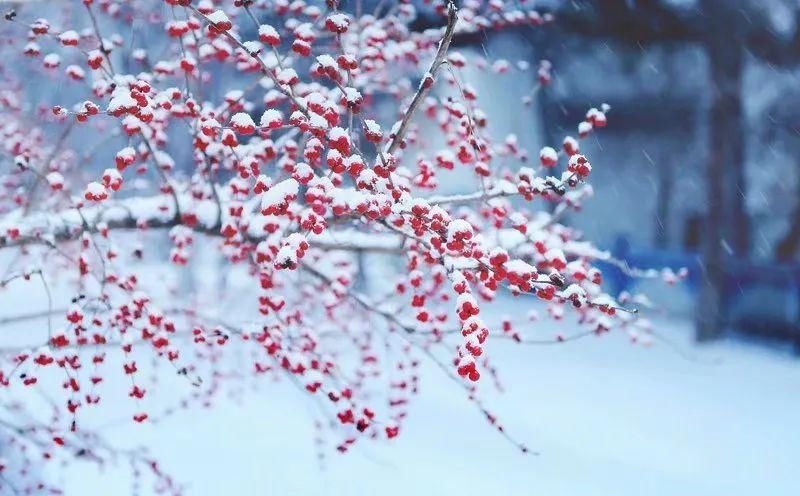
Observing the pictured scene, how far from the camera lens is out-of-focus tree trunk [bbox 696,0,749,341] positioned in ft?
29.6

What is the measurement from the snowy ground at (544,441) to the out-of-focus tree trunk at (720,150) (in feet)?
3.63

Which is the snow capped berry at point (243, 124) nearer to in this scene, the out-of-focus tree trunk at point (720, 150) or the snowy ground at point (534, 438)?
the snowy ground at point (534, 438)

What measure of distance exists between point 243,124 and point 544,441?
515 cm

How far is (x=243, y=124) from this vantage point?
2.04 meters

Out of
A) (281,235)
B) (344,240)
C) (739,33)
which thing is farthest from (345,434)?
(739,33)

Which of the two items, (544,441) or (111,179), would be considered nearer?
(111,179)

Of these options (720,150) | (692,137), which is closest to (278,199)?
(720,150)

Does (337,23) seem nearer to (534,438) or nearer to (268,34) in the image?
(268,34)

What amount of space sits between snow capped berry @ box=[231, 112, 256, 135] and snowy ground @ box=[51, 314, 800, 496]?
422 cm

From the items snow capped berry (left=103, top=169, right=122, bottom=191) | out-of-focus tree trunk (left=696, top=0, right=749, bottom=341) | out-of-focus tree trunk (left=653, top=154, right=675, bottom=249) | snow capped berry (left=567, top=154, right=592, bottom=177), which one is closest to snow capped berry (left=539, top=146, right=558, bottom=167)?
snow capped berry (left=567, top=154, right=592, bottom=177)

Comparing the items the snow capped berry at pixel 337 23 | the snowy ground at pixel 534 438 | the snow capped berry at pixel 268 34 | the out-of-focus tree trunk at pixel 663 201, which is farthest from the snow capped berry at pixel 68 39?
the out-of-focus tree trunk at pixel 663 201

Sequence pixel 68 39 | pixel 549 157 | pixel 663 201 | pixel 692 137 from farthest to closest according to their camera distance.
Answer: pixel 663 201 → pixel 692 137 → pixel 549 157 → pixel 68 39

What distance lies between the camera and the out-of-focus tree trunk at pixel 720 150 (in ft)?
29.6

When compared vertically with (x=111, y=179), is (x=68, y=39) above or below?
above
